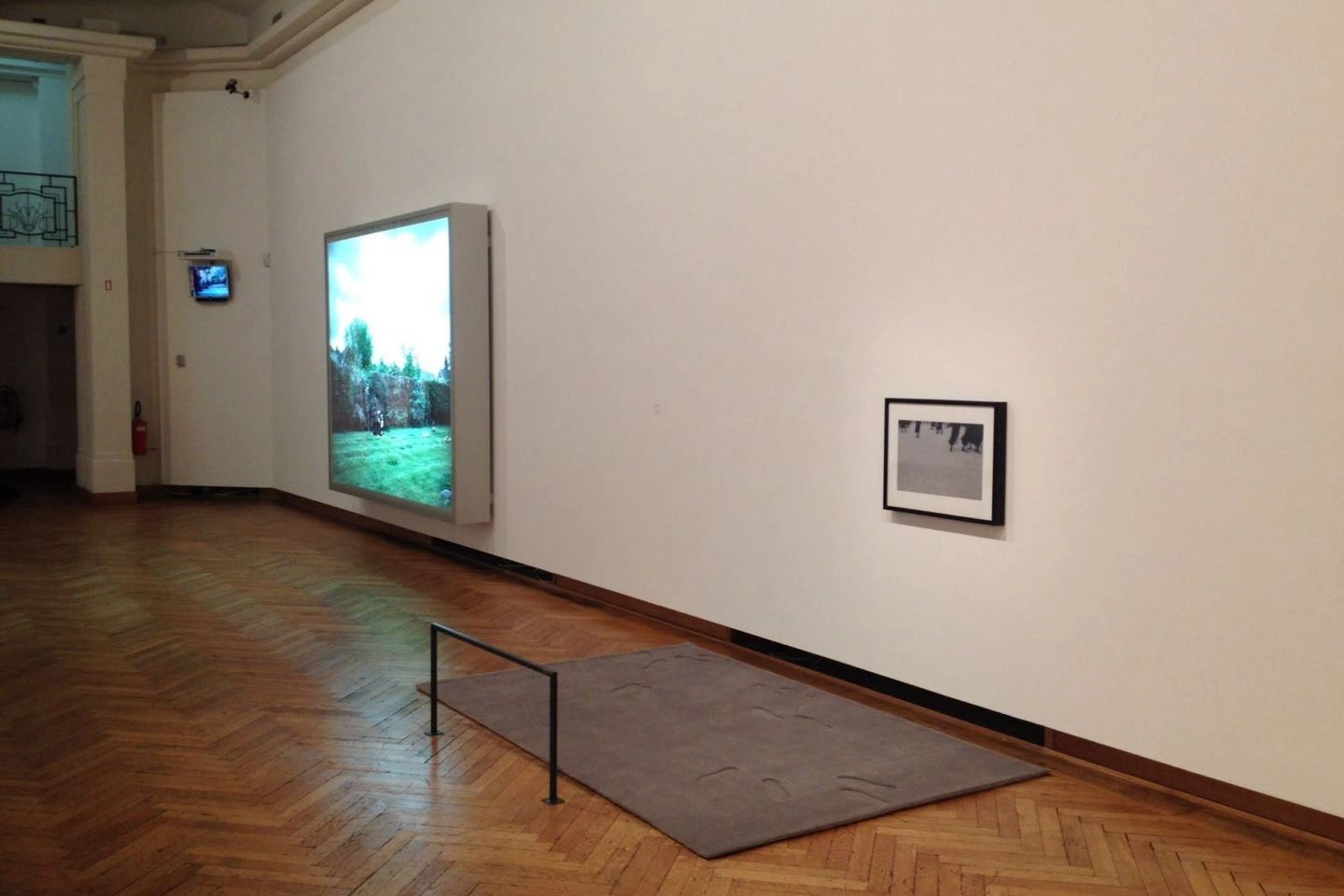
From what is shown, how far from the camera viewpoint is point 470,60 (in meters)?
9.41

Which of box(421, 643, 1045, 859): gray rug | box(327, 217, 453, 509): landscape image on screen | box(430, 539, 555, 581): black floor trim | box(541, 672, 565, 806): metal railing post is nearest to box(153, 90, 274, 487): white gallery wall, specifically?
box(327, 217, 453, 509): landscape image on screen

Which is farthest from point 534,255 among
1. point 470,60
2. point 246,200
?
point 246,200

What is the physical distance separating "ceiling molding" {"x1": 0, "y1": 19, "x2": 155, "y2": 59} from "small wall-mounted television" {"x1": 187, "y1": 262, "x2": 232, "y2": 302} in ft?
8.01

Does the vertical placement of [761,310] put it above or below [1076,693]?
above

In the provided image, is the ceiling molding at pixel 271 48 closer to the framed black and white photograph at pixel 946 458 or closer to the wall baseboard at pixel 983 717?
the wall baseboard at pixel 983 717

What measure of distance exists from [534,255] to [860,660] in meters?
4.08

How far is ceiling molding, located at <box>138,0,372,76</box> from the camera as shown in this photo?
11570mm

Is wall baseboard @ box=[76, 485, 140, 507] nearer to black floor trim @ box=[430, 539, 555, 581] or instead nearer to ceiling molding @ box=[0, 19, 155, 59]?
ceiling molding @ box=[0, 19, 155, 59]

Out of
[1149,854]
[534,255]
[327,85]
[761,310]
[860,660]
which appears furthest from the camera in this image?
[327,85]

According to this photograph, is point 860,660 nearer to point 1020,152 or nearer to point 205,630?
point 1020,152

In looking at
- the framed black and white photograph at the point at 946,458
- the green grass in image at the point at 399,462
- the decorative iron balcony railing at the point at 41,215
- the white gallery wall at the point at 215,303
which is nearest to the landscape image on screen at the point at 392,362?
the green grass in image at the point at 399,462

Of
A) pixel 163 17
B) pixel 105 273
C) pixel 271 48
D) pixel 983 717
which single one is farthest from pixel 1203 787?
pixel 163 17

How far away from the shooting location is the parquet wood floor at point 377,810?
375 cm

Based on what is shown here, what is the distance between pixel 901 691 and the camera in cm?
590
